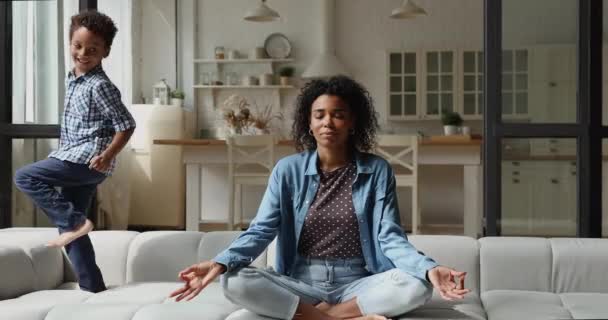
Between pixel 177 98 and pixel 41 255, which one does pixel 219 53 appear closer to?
pixel 177 98

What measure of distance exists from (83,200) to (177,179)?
3988 mm

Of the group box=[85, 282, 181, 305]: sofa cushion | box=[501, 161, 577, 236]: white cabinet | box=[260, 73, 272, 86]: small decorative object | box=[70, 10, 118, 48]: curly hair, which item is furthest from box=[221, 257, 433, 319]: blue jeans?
box=[260, 73, 272, 86]: small decorative object

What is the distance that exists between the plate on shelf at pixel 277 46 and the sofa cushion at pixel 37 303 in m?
4.97

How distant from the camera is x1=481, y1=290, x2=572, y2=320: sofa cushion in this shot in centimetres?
226

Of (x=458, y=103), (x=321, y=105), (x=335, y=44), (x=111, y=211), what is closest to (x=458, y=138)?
(x=458, y=103)

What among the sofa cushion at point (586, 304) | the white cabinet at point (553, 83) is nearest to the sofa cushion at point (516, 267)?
the sofa cushion at point (586, 304)

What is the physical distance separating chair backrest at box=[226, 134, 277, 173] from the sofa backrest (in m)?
2.93

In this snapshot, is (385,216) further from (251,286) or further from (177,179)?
(177,179)

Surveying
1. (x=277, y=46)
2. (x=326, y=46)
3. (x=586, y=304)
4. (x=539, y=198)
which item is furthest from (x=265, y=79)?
(x=586, y=304)

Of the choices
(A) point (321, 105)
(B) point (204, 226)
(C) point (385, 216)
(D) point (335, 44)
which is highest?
(D) point (335, 44)

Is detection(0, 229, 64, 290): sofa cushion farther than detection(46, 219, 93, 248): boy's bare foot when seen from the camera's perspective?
Yes

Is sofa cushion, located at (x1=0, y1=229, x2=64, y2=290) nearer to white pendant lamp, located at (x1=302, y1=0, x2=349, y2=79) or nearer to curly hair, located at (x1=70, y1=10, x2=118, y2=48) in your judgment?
curly hair, located at (x1=70, y1=10, x2=118, y2=48)

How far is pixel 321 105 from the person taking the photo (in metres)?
2.44

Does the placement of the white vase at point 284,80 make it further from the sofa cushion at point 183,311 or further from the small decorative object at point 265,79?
the sofa cushion at point 183,311
